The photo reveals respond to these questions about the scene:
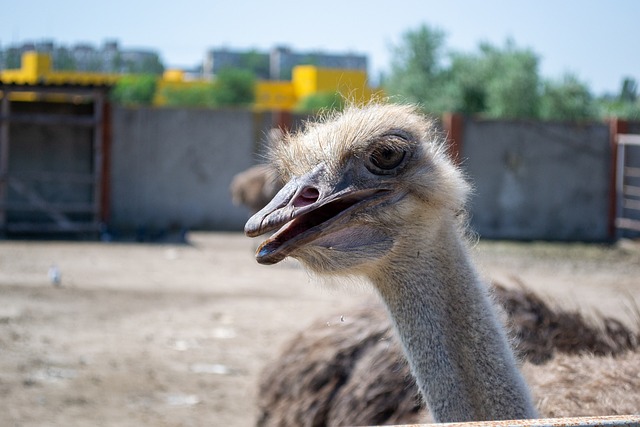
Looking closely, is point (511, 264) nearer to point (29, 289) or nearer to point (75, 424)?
point (29, 289)

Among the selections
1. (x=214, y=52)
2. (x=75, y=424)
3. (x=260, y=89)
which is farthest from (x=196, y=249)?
(x=214, y=52)

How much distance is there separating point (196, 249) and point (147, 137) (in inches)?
124

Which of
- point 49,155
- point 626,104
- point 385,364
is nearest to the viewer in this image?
point 385,364

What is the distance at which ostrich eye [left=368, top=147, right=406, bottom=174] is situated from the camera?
206 centimetres

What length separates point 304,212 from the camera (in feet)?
6.42

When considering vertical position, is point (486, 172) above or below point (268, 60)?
below

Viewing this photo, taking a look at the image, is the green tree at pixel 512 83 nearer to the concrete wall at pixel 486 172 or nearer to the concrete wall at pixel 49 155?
the concrete wall at pixel 486 172

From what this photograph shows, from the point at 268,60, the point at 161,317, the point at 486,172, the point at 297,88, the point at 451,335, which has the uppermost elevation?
the point at 268,60

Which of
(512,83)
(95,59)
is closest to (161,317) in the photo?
(512,83)

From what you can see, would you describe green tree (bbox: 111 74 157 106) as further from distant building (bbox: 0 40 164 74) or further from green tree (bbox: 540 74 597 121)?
green tree (bbox: 540 74 597 121)

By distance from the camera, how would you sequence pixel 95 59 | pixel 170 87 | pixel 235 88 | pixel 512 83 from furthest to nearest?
pixel 235 88
pixel 170 87
pixel 95 59
pixel 512 83

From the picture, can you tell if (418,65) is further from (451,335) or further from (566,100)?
(451,335)

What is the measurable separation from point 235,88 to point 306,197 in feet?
162

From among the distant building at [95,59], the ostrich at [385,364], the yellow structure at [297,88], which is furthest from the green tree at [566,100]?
the yellow structure at [297,88]
